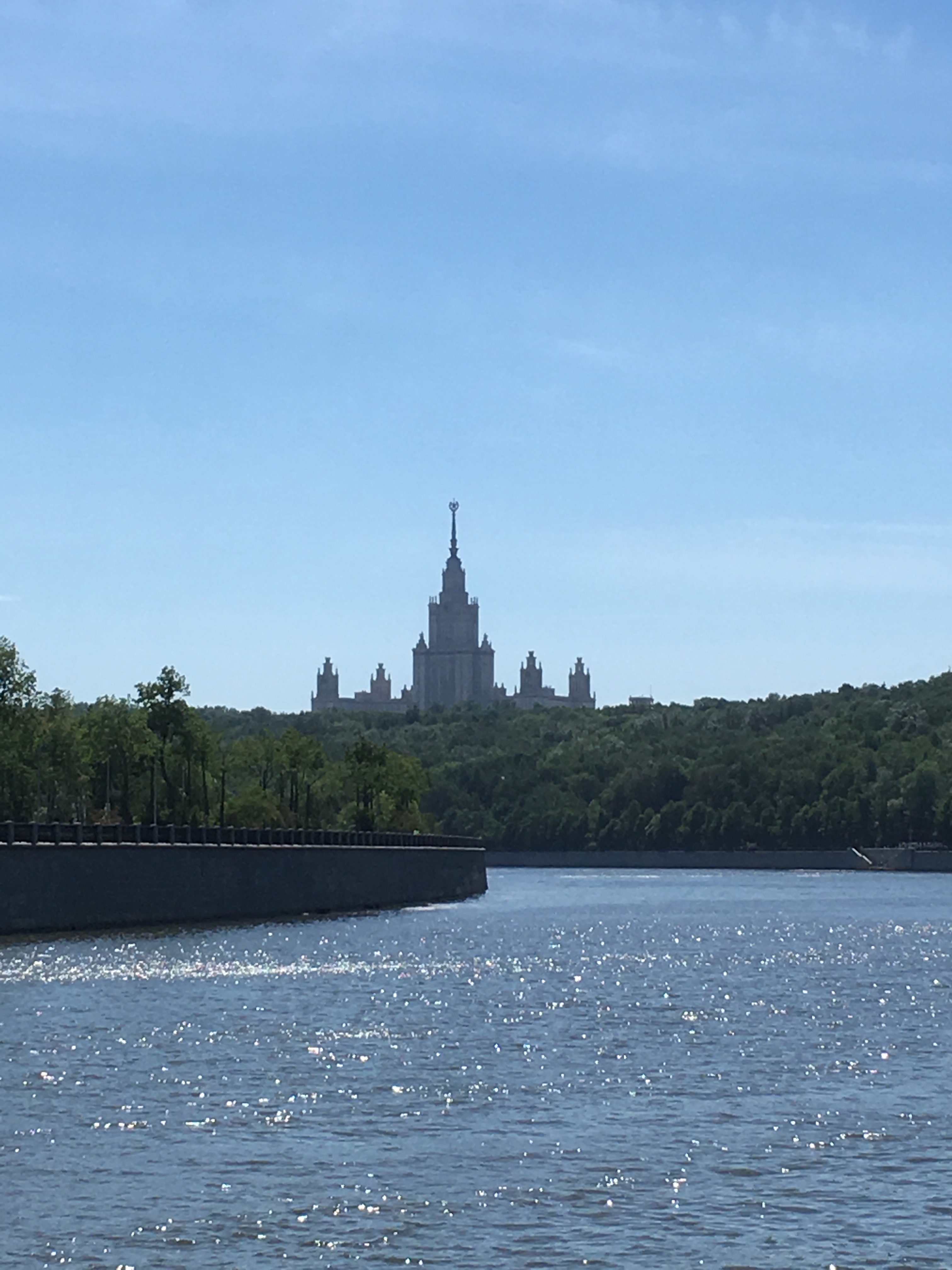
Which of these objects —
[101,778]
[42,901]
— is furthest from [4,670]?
[42,901]

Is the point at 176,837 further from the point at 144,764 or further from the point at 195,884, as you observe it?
the point at 144,764

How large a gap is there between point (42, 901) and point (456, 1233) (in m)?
49.9

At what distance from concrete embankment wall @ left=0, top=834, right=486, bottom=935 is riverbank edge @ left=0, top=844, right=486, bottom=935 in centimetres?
6

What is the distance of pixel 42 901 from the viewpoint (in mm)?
74125

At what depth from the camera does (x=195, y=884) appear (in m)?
88.8

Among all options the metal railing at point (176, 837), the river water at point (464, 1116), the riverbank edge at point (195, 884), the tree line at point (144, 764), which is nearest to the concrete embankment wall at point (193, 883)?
the riverbank edge at point (195, 884)

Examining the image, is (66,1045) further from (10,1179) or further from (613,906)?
(613,906)

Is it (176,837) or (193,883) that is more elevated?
(176,837)

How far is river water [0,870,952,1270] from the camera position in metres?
26.2

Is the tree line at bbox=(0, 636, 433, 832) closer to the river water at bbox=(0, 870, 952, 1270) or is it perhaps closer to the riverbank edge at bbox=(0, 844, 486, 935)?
the riverbank edge at bbox=(0, 844, 486, 935)

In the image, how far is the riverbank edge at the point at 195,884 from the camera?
73.6 meters

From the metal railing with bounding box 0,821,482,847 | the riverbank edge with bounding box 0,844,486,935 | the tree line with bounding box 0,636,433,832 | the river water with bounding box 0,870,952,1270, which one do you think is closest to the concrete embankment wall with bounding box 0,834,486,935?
the riverbank edge with bounding box 0,844,486,935

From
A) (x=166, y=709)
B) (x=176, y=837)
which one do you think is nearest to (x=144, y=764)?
(x=166, y=709)

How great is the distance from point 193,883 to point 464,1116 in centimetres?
5456
